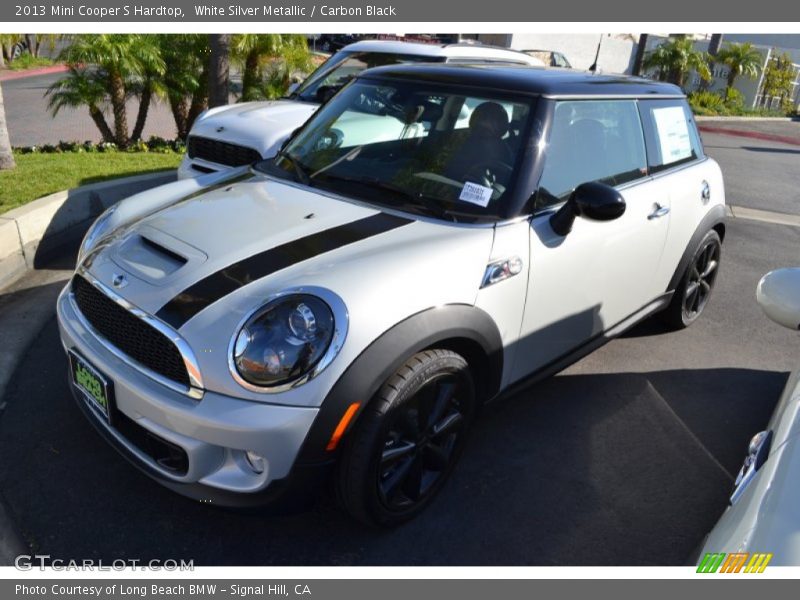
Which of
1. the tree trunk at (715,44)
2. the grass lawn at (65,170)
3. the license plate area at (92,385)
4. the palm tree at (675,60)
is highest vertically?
the tree trunk at (715,44)

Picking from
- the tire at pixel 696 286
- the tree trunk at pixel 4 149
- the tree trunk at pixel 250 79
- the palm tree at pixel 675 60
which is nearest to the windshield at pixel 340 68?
the tree trunk at pixel 250 79

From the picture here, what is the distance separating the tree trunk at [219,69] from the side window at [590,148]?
5.54 meters

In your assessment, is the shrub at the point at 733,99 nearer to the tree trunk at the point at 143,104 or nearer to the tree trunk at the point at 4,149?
the tree trunk at the point at 143,104

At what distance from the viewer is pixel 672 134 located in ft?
13.0

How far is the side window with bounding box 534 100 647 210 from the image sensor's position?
114 inches

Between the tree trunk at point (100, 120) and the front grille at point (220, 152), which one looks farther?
the tree trunk at point (100, 120)

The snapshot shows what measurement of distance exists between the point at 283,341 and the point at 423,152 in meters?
1.26

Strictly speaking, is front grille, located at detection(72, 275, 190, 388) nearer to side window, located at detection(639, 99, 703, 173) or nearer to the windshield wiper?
the windshield wiper

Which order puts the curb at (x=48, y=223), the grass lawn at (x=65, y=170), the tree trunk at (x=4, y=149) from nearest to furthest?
the curb at (x=48, y=223) < the grass lawn at (x=65, y=170) < the tree trunk at (x=4, y=149)

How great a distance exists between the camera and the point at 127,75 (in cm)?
789


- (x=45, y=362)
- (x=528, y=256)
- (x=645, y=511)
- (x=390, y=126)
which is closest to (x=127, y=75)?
(x=45, y=362)

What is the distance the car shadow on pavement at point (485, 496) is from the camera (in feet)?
8.06

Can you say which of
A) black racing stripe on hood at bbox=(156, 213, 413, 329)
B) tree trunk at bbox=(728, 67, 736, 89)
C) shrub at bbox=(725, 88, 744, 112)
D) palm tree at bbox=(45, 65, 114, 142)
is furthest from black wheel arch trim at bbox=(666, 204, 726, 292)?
tree trunk at bbox=(728, 67, 736, 89)

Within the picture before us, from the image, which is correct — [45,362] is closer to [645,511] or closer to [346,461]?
[346,461]
